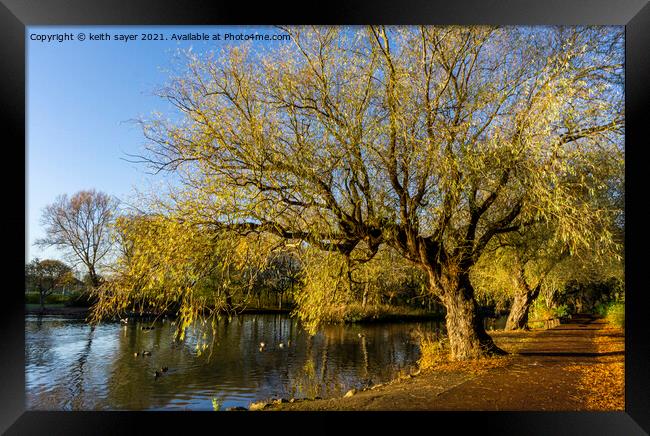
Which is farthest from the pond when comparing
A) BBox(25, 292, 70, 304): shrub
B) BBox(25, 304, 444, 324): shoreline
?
BBox(25, 292, 70, 304): shrub

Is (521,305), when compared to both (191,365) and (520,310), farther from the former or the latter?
(191,365)

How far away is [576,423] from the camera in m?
5.88

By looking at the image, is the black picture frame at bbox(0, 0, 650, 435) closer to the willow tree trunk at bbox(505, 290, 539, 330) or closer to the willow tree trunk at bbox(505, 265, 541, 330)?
Answer: the willow tree trunk at bbox(505, 265, 541, 330)

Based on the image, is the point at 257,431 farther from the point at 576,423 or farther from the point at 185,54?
the point at 185,54

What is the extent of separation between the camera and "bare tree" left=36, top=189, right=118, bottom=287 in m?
11.0

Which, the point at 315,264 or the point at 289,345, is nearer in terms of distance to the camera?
the point at 315,264

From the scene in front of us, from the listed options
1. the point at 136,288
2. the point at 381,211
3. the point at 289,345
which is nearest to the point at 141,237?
the point at 136,288

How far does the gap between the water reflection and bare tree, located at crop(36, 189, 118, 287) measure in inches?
103

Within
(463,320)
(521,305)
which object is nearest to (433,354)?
(463,320)

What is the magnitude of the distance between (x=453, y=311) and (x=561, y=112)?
4.30 meters

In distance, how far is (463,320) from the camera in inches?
366
